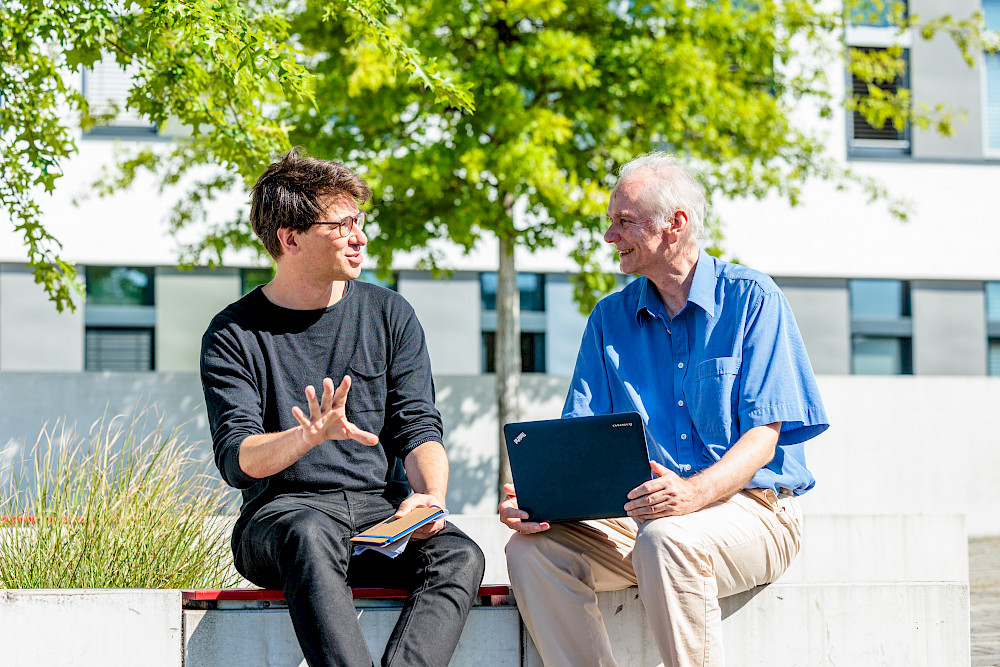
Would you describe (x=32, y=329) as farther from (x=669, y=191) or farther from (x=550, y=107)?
(x=669, y=191)

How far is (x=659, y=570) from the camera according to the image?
2881mm

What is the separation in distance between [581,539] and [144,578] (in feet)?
5.67

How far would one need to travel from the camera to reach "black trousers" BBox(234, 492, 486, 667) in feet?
9.06

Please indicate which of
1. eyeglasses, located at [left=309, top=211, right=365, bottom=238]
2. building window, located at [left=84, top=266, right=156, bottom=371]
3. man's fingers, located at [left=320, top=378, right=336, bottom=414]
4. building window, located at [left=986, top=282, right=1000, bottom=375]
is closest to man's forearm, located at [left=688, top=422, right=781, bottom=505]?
man's fingers, located at [left=320, top=378, right=336, bottom=414]

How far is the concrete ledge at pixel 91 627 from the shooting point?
3.13 metres

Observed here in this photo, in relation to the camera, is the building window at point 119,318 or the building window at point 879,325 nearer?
the building window at point 119,318

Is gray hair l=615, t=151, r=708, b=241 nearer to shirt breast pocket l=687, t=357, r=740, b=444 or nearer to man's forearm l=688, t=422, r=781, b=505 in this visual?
shirt breast pocket l=687, t=357, r=740, b=444

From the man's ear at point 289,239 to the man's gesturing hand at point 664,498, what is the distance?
127 cm

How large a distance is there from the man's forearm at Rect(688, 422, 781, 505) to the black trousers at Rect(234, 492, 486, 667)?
0.71m

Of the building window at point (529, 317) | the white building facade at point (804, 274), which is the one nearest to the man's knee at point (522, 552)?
the white building facade at point (804, 274)

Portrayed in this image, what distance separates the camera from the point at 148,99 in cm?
541

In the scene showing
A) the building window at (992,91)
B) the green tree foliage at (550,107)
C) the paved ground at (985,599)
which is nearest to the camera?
the paved ground at (985,599)

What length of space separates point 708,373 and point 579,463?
1.83 feet

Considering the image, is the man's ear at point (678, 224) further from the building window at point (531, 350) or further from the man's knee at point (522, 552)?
the building window at point (531, 350)
